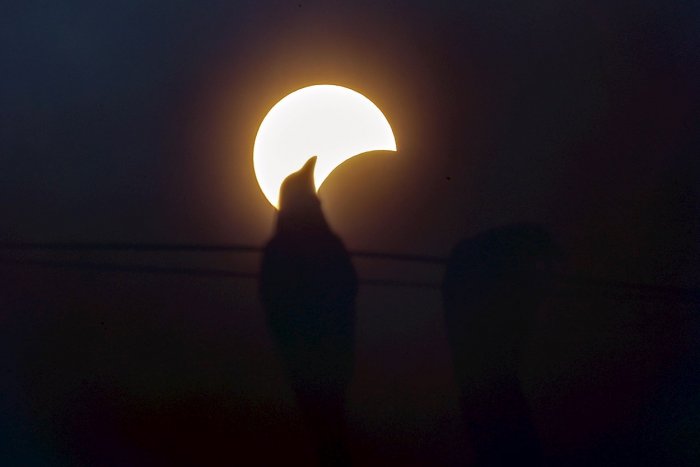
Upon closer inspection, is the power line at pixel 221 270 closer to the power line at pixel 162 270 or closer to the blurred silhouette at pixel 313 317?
the power line at pixel 162 270

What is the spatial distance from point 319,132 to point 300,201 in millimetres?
304

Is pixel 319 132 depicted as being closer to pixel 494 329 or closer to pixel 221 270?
pixel 221 270

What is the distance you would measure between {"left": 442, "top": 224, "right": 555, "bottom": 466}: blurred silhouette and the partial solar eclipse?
24.5 inches

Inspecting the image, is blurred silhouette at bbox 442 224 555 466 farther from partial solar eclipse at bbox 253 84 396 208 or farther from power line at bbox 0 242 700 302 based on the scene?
partial solar eclipse at bbox 253 84 396 208

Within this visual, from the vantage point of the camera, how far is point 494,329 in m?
2.35

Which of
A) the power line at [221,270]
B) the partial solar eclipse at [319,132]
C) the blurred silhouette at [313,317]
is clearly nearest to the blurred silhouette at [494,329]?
the power line at [221,270]

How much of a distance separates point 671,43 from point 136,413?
283 cm

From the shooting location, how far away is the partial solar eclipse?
232cm

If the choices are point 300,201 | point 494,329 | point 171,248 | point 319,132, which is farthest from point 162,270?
point 494,329

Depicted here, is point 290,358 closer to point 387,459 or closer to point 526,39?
point 387,459

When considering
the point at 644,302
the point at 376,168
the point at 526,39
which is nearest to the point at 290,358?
the point at 376,168

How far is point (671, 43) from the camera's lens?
2.32 meters

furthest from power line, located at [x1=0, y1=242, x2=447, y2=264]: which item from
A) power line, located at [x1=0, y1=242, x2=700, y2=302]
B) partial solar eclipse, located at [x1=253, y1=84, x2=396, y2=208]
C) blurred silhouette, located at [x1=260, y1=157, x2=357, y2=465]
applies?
partial solar eclipse, located at [x1=253, y1=84, x2=396, y2=208]

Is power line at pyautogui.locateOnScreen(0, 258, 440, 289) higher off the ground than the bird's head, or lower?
lower
